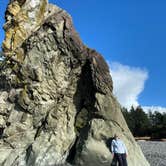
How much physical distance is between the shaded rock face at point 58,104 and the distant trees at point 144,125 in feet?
159

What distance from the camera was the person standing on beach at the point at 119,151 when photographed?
12.4 meters

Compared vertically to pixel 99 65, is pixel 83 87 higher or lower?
lower

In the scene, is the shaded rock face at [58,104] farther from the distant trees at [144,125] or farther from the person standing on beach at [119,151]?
the distant trees at [144,125]

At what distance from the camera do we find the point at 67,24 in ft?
49.3

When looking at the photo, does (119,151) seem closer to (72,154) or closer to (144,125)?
(72,154)

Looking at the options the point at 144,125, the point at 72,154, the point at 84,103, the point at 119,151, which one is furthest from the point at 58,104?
the point at 144,125

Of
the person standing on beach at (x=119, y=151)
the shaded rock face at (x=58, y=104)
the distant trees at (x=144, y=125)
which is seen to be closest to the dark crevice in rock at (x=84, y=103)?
the shaded rock face at (x=58, y=104)

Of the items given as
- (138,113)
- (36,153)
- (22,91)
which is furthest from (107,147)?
(138,113)

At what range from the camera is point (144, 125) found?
66.1 metres

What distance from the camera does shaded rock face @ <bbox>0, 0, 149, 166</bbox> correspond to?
13305 mm

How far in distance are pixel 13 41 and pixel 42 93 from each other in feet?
12.8

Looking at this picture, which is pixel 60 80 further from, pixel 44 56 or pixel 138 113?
pixel 138 113

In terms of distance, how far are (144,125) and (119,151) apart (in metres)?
54.9

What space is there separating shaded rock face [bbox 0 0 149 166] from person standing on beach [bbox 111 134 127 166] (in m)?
0.44
